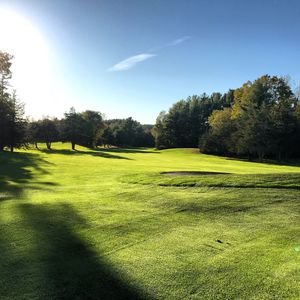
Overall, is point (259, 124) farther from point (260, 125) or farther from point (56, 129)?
point (56, 129)

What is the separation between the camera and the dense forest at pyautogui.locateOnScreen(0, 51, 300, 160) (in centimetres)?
5162

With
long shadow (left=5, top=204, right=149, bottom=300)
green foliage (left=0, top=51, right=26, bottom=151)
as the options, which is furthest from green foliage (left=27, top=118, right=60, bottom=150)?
long shadow (left=5, top=204, right=149, bottom=300)

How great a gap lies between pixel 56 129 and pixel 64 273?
7359cm

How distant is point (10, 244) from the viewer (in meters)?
6.51

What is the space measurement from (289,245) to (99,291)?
380cm

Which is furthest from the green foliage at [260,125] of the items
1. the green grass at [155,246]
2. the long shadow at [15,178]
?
the green grass at [155,246]

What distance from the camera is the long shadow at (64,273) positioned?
461 cm

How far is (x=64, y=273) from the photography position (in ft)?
17.0

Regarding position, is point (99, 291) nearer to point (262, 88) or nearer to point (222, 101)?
point (262, 88)

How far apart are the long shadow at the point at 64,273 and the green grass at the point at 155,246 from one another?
15 millimetres

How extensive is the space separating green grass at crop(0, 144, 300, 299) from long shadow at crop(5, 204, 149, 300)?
0.05 ft

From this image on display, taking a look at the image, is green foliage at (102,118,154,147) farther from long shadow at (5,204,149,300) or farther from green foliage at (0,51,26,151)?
long shadow at (5,204,149,300)

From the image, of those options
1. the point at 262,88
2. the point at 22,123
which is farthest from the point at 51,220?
the point at 262,88

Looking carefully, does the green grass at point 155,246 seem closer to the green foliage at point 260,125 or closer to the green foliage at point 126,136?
the green foliage at point 260,125
